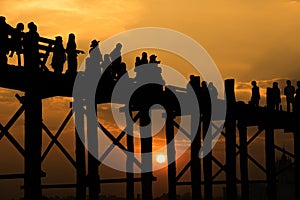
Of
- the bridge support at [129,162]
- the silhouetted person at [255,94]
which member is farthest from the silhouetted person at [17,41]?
the silhouetted person at [255,94]

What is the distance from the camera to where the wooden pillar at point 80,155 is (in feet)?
57.9

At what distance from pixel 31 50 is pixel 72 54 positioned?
2497 mm

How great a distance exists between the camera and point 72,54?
17391mm

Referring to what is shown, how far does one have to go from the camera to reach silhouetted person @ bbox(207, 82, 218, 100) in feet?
69.5

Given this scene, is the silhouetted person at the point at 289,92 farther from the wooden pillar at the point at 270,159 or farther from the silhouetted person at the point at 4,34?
the silhouetted person at the point at 4,34

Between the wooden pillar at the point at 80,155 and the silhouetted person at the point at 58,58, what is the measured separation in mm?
1408

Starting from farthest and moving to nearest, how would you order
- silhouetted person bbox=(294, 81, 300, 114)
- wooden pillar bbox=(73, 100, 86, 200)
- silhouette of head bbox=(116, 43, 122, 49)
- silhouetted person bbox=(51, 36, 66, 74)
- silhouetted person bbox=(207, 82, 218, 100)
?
1. silhouetted person bbox=(294, 81, 300, 114)
2. silhouetted person bbox=(207, 82, 218, 100)
3. silhouette of head bbox=(116, 43, 122, 49)
4. wooden pillar bbox=(73, 100, 86, 200)
5. silhouetted person bbox=(51, 36, 66, 74)

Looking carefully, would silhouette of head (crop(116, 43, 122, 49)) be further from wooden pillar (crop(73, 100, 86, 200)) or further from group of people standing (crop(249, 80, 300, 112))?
group of people standing (crop(249, 80, 300, 112))

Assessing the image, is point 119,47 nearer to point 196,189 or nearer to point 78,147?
point 78,147

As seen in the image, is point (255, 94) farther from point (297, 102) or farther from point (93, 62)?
point (93, 62)

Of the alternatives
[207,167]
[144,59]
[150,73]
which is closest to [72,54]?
[144,59]

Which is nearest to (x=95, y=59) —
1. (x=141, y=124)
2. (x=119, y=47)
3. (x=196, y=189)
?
(x=119, y=47)

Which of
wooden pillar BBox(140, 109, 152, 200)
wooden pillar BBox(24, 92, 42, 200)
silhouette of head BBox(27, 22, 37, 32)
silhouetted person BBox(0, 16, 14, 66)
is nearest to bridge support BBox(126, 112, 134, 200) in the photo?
wooden pillar BBox(140, 109, 152, 200)

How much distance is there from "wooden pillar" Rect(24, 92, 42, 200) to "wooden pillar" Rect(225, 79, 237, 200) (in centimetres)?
807
